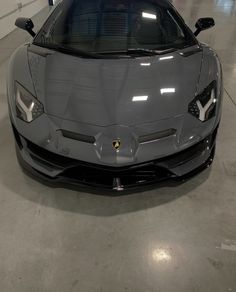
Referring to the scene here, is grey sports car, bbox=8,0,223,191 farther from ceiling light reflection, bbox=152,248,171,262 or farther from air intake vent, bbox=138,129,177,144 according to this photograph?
ceiling light reflection, bbox=152,248,171,262

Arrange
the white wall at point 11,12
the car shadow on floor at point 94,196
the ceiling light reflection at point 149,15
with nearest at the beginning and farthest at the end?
the car shadow on floor at point 94,196, the ceiling light reflection at point 149,15, the white wall at point 11,12

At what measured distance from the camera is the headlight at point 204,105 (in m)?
1.56

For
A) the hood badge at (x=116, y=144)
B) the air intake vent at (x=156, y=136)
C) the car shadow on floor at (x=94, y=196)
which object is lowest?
the car shadow on floor at (x=94, y=196)

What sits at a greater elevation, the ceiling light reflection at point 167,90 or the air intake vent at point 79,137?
the ceiling light reflection at point 167,90

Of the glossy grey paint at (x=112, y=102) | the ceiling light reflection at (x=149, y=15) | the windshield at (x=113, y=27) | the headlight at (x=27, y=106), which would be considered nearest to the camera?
the glossy grey paint at (x=112, y=102)

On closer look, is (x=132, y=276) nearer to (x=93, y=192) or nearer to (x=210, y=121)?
(x=93, y=192)

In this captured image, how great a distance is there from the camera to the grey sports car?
1427 millimetres

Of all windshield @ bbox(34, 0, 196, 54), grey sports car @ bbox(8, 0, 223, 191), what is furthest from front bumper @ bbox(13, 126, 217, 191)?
windshield @ bbox(34, 0, 196, 54)

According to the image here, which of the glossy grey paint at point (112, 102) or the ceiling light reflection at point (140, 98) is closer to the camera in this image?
the glossy grey paint at point (112, 102)

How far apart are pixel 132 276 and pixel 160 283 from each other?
5.1 inches

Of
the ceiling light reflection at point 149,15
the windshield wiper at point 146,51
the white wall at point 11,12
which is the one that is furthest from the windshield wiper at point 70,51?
the white wall at point 11,12

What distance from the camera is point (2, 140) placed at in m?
2.23

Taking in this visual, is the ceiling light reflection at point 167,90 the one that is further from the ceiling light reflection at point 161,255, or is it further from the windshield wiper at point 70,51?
the ceiling light reflection at point 161,255

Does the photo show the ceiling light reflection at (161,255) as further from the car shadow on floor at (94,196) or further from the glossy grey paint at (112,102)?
the glossy grey paint at (112,102)
